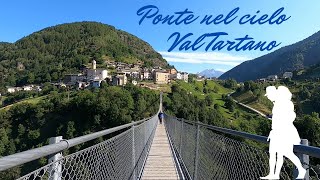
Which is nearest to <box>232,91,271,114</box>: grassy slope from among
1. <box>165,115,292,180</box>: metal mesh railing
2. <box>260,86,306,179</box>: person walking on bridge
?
<box>165,115,292,180</box>: metal mesh railing

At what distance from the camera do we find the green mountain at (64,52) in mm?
135138

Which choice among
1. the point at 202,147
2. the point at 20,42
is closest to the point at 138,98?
the point at 202,147

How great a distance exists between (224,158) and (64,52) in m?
158

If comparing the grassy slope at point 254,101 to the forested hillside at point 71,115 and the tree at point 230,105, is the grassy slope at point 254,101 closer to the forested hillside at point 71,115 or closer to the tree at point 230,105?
the tree at point 230,105

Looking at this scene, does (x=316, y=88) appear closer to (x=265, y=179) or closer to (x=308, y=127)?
(x=308, y=127)

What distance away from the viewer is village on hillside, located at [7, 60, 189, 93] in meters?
106

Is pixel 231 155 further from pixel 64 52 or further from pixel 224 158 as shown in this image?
pixel 64 52

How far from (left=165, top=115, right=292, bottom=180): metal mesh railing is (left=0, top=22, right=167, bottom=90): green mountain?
422 ft

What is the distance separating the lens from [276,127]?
1.75 metres

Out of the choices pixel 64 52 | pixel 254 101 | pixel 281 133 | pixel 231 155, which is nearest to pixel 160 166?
pixel 231 155

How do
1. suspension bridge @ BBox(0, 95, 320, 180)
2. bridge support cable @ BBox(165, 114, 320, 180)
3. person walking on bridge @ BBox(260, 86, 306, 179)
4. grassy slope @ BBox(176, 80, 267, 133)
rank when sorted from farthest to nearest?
grassy slope @ BBox(176, 80, 267, 133) < bridge support cable @ BBox(165, 114, 320, 180) < person walking on bridge @ BBox(260, 86, 306, 179) < suspension bridge @ BBox(0, 95, 320, 180)

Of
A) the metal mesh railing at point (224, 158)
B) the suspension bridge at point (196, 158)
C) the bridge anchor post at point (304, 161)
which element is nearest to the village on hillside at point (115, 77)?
the metal mesh railing at point (224, 158)

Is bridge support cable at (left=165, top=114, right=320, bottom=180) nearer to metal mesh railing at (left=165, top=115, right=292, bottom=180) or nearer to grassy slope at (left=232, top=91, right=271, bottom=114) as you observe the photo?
metal mesh railing at (left=165, top=115, right=292, bottom=180)

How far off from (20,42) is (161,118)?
162m
